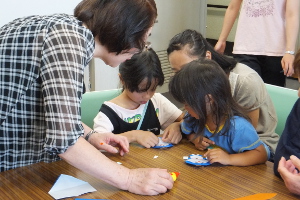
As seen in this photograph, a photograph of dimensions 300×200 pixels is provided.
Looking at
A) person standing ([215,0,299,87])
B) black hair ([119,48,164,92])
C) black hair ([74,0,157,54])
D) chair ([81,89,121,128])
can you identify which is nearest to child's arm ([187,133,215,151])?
black hair ([119,48,164,92])

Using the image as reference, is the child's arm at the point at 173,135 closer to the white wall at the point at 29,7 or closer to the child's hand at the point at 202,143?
the child's hand at the point at 202,143

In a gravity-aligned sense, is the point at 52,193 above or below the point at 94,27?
below

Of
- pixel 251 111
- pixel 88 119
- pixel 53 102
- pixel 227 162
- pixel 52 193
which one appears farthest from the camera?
pixel 88 119

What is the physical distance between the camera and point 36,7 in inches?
114

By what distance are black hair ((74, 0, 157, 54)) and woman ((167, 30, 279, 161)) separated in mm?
638

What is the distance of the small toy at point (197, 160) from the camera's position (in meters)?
1.31

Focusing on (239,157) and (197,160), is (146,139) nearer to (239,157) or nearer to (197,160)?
(197,160)

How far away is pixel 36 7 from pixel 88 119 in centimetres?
133

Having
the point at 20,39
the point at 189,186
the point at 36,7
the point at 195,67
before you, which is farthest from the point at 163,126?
the point at 36,7

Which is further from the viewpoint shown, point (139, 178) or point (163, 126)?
point (163, 126)

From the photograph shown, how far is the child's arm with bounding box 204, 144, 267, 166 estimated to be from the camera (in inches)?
51.7

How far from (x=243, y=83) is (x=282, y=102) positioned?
23 cm

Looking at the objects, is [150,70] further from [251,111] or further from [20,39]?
[20,39]

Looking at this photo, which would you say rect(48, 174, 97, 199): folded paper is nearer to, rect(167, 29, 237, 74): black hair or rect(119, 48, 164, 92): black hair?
rect(119, 48, 164, 92): black hair
